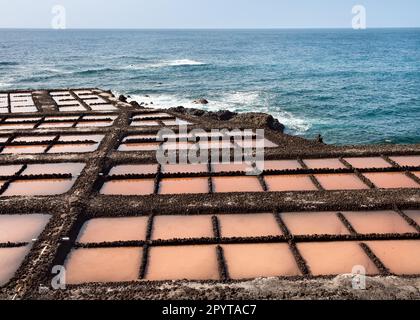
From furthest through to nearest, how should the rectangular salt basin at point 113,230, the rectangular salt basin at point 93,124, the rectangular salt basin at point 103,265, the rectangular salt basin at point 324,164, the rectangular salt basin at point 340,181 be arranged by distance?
1. the rectangular salt basin at point 93,124
2. the rectangular salt basin at point 324,164
3. the rectangular salt basin at point 340,181
4. the rectangular salt basin at point 113,230
5. the rectangular salt basin at point 103,265

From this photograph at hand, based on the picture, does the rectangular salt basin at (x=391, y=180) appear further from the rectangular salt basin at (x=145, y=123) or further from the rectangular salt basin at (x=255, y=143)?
the rectangular salt basin at (x=145, y=123)

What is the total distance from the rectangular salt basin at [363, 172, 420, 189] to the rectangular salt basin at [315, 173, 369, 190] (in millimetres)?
378

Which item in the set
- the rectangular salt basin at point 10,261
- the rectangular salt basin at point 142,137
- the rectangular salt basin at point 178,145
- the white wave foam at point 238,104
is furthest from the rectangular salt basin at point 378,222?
the white wave foam at point 238,104

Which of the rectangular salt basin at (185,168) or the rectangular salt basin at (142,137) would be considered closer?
the rectangular salt basin at (185,168)

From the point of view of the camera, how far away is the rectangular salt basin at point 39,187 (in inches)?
401

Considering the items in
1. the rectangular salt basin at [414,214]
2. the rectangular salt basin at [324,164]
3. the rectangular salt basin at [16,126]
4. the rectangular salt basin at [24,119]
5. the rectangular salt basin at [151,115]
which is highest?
the rectangular salt basin at [151,115]

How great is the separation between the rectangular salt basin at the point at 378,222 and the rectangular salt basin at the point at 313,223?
31cm

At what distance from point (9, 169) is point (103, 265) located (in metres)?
6.01

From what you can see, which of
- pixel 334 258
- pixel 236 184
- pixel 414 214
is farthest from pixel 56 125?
pixel 414 214

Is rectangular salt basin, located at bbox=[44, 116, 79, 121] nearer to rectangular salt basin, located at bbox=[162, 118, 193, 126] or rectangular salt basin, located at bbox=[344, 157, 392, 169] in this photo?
rectangular salt basin, located at bbox=[162, 118, 193, 126]

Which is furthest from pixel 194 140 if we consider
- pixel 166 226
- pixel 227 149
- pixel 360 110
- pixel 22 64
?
pixel 22 64

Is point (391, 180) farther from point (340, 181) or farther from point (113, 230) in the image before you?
point (113, 230)

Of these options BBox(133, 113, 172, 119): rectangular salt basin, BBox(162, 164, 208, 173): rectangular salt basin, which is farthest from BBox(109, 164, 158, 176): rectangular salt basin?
BBox(133, 113, 172, 119): rectangular salt basin

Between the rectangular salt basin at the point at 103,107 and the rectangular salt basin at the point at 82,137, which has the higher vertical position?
the rectangular salt basin at the point at 103,107
